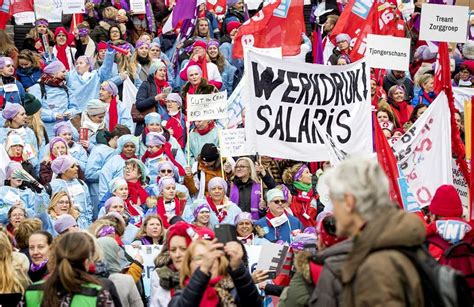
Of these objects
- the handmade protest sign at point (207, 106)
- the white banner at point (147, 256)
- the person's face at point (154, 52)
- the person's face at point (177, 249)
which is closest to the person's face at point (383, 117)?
the handmade protest sign at point (207, 106)

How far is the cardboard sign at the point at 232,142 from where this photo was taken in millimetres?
16641

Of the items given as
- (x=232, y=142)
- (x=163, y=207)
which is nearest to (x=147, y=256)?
(x=163, y=207)

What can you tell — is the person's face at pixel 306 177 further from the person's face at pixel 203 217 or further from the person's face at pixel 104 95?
the person's face at pixel 104 95

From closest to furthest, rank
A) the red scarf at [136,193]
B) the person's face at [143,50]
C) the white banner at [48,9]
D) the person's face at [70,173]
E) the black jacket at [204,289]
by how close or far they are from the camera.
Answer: the black jacket at [204,289] → the person's face at [70,173] → the red scarf at [136,193] → the person's face at [143,50] → the white banner at [48,9]

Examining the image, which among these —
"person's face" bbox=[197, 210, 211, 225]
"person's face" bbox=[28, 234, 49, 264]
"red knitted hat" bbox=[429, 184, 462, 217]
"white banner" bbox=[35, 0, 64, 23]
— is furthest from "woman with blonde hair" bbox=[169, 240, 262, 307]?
"white banner" bbox=[35, 0, 64, 23]

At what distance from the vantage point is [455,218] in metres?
8.79

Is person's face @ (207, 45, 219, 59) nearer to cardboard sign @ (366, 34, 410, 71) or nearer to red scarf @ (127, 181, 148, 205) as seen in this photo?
cardboard sign @ (366, 34, 410, 71)

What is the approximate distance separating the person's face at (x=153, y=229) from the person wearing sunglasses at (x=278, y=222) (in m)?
2.61

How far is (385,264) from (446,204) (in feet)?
11.3

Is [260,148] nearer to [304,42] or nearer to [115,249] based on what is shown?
[115,249]

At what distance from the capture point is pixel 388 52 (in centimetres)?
1703

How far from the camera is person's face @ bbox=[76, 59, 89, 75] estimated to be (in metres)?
19.9

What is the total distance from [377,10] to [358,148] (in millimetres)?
6000

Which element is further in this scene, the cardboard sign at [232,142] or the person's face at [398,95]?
the person's face at [398,95]
